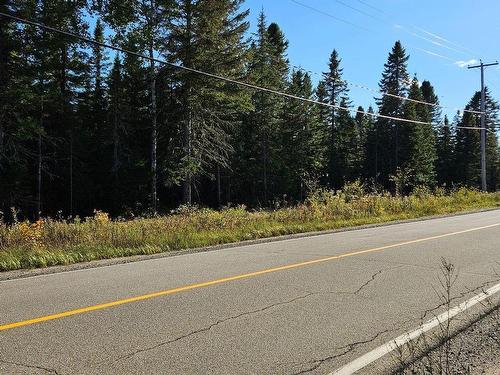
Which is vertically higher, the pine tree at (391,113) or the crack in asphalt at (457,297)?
the pine tree at (391,113)

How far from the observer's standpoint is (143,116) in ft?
121

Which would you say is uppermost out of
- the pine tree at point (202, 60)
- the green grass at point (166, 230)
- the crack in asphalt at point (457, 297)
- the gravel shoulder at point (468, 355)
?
the pine tree at point (202, 60)

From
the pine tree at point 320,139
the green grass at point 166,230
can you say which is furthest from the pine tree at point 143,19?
the pine tree at point 320,139

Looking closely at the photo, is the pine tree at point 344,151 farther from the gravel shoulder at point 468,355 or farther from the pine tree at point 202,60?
the gravel shoulder at point 468,355

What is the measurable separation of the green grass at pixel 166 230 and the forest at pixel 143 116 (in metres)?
2.80

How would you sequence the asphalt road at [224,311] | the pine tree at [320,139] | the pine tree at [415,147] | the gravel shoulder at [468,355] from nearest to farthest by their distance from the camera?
the gravel shoulder at [468,355] → the asphalt road at [224,311] → the pine tree at [320,139] → the pine tree at [415,147]

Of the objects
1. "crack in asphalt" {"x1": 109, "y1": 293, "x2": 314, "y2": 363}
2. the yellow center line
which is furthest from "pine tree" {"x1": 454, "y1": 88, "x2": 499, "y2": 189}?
"crack in asphalt" {"x1": 109, "y1": 293, "x2": 314, "y2": 363}

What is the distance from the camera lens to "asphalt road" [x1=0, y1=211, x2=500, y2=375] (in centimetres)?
444

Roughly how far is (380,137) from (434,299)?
71.1 m

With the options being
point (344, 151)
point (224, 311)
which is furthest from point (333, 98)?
point (224, 311)

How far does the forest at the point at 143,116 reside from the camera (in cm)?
2909

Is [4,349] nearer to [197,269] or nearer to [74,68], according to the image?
[197,269]

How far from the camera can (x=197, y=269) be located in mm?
8961

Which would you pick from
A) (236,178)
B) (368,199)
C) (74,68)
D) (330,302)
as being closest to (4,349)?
(330,302)
